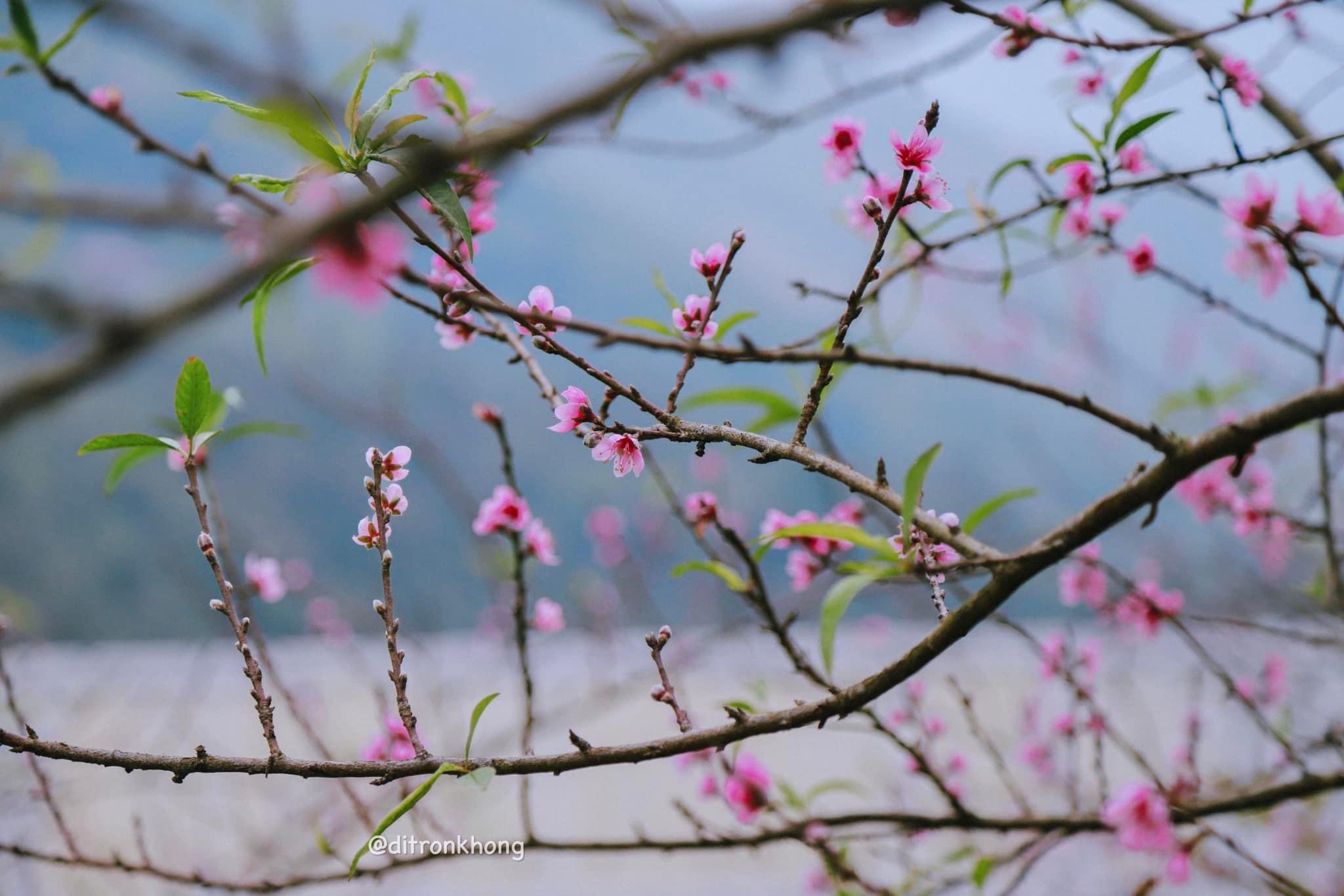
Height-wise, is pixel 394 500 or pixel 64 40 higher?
pixel 64 40

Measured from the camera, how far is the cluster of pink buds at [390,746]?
2.30 ft

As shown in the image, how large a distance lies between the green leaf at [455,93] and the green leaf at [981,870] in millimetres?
725

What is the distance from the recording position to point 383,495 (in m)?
0.51

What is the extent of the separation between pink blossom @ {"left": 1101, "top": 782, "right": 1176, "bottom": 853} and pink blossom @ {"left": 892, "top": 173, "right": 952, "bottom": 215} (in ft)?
1.54

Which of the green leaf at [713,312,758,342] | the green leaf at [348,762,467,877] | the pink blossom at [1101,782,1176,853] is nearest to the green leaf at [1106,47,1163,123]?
the green leaf at [713,312,758,342]

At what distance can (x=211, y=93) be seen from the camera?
448mm

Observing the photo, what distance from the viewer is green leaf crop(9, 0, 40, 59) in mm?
504

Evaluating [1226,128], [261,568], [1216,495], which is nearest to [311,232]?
[1226,128]

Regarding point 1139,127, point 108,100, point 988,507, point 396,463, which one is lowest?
point 988,507

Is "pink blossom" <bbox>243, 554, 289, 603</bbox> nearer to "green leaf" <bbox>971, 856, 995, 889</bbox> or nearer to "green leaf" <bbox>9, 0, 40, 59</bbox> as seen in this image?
"green leaf" <bbox>9, 0, 40, 59</bbox>

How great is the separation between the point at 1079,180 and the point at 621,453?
0.51m

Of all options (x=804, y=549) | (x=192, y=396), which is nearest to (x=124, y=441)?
(x=192, y=396)

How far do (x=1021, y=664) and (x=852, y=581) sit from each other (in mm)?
2222

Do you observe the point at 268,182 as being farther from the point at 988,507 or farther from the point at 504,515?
the point at 988,507
